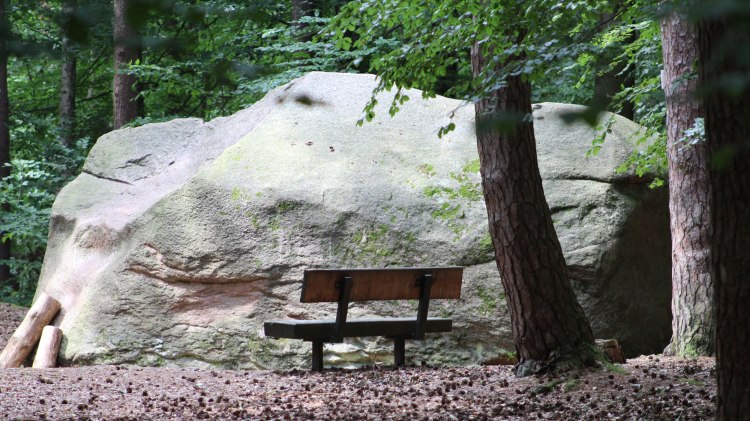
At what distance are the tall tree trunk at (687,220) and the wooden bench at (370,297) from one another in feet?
6.30

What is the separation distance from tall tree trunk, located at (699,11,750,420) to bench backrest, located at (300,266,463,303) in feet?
13.3

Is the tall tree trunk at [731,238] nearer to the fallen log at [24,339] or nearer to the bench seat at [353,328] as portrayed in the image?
the bench seat at [353,328]

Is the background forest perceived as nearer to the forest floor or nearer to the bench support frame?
the bench support frame

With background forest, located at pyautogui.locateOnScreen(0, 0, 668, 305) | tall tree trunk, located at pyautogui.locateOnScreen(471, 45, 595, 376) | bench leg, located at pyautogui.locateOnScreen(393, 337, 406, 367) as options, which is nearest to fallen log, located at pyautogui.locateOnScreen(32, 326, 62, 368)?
background forest, located at pyautogui.locateOnScreen(0, 0, 668, 305)

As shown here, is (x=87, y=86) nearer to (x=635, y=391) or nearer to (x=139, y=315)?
(x=139, y=315)

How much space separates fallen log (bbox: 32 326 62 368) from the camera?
8291 millimetres

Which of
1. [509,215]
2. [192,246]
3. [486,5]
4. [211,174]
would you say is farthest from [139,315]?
[486,5]

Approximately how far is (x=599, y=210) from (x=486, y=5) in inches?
128

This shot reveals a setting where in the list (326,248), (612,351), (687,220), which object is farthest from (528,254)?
(326,248)

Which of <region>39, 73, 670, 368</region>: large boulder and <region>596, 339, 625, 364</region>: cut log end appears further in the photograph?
<region>39, 73, 670, 368</region>: large boulder

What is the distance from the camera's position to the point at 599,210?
8578 millimetres

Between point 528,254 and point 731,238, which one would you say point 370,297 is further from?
point 731,238

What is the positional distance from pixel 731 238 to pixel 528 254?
2.91m

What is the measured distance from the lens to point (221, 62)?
5.78ft
